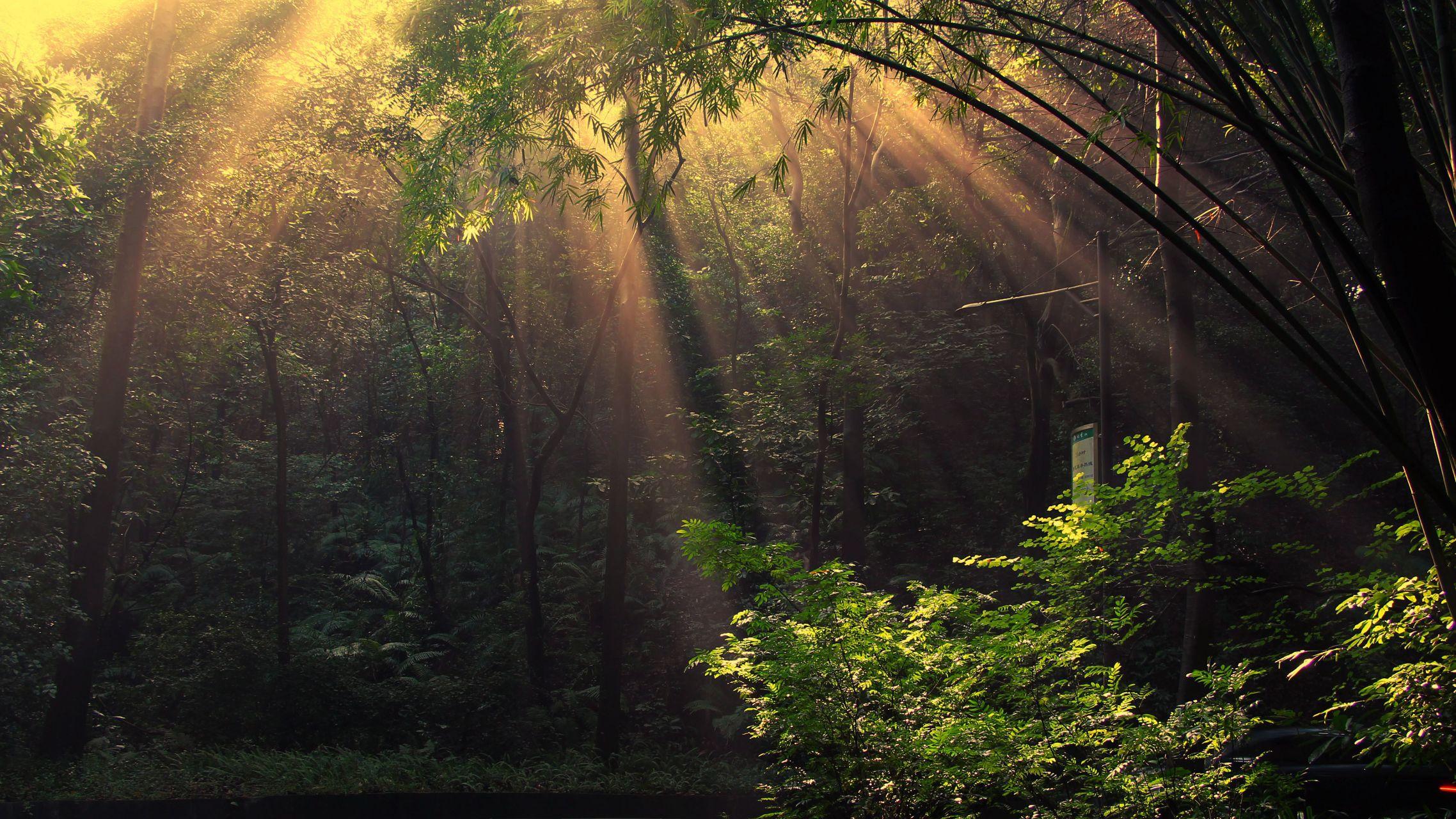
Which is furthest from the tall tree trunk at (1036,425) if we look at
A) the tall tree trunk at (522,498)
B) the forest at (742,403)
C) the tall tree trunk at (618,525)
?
the tall tree trunk at (522,498)

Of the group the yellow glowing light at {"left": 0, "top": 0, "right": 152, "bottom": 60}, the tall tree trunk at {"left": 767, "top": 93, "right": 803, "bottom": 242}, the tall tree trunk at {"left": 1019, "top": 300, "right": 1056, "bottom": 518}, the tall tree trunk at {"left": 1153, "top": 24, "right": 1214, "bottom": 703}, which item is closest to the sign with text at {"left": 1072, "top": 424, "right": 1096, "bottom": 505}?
the tall tree trunk at {"left": 1153, "top": 24, "right": 1214, "bottom": 703}

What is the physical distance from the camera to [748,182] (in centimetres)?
718

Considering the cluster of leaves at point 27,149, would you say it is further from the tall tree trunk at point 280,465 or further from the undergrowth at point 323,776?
the tall tree trunk at point 280,465

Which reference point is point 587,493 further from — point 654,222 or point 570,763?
point 570,763

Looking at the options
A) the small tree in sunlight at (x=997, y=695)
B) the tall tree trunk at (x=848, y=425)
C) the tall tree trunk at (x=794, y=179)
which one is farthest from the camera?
the tall tree trunk at (x=794, y=179)

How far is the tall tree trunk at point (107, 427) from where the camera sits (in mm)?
16047

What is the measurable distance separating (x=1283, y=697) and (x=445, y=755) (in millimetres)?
16042

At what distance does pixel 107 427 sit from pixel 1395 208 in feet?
62.3

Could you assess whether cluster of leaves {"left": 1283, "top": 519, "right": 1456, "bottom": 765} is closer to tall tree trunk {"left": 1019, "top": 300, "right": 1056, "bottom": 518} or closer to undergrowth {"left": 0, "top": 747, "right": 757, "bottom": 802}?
undergrowth {"left": 0, "top": 747, "right": 757, "bottom": 802}

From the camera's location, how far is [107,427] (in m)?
16.8

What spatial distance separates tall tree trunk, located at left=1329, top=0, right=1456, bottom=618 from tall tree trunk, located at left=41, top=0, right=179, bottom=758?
1797 cm

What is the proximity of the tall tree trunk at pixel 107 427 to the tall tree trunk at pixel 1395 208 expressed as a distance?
1797 cm

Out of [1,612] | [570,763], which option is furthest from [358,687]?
[1,612]

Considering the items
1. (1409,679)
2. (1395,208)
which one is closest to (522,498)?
(1409,679)
